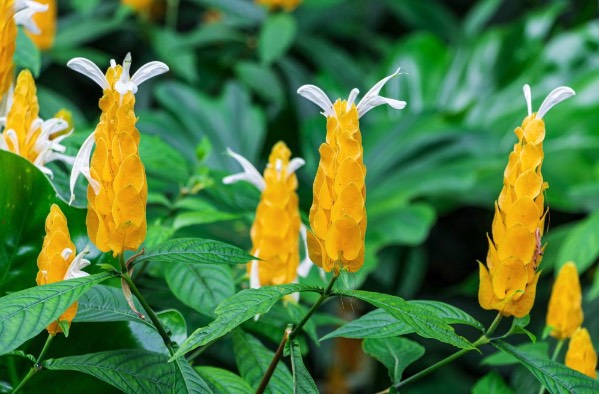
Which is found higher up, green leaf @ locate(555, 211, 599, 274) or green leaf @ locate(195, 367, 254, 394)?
green leaf @ locate(555, 211, 599, 274)

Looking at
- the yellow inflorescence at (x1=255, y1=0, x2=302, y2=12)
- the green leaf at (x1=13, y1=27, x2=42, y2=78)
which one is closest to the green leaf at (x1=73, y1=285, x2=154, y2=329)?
the green leaf at (x1=13, y1=27, x2=42, y2=78)

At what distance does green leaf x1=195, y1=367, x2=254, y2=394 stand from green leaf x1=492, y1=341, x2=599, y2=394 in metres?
0.18

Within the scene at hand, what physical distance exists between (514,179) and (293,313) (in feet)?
0.77

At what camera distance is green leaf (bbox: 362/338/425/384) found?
0.68 metres

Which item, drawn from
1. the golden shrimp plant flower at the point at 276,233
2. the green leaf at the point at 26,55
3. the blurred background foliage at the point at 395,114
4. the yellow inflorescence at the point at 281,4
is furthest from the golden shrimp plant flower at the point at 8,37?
the yellow inflorescence at the point at 281,4

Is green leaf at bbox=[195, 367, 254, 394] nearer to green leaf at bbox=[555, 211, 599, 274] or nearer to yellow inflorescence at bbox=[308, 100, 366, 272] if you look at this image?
yellow inflorescence at bbox=[308, 100, 366, 272]

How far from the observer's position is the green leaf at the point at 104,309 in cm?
57

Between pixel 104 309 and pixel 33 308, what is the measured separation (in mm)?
92

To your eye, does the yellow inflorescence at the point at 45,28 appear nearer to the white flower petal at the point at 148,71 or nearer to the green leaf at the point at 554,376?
the white flower petal at the point at 148,71

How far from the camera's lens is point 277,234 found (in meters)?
0.71

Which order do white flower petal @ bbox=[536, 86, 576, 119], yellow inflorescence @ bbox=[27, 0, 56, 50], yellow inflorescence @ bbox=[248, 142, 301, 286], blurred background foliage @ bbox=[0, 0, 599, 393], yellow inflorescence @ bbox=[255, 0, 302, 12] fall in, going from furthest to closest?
yellow inflorescence @ bbox=[255, 0, 302, 12] < blurred background foliage @ bbox=[0, 0, 599, 393] < yellow inflorescence @ bbox=[27, 0, 56, 50] < yellow inflorescence @ bbox=[248, 142, 301, 286] < white flower petal @ bbox=[536, 86, 576, 119]

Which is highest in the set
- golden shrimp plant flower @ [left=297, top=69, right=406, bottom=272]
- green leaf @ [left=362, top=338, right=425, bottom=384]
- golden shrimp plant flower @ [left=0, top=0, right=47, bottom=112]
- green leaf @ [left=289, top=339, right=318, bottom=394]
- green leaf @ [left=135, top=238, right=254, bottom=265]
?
golden shrimp plant flower @ [left=0, top=0, right=47, bottom=112]

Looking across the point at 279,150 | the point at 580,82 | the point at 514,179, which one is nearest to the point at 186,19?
the point at 580,82

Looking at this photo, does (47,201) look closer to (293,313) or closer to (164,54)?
(293,313)
